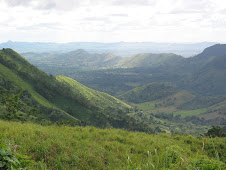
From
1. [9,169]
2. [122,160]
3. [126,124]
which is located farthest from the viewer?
[126,124]

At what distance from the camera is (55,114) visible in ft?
267

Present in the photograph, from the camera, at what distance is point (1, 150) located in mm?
4973

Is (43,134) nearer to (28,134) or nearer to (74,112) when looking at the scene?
(28,134)

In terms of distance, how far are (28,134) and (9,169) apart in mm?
5404

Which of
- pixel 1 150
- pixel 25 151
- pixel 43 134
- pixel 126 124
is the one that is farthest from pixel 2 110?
pixel 126 124

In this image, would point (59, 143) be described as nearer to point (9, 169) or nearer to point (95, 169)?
point (95, 169)

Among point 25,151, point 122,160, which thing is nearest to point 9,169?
point 25,151

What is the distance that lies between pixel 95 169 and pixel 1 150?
386cm

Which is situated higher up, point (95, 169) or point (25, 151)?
point (25, 151)

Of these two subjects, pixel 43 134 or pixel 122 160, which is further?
pixel 43 134

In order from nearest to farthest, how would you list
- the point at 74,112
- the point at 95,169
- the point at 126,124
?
the point at 95,169, the point at 74,112, the point at 126,124

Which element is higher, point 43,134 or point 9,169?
point 9,169

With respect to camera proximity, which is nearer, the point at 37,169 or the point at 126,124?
the point at 37,169

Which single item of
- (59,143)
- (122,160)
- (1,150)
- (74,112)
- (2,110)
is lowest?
(74,112)
